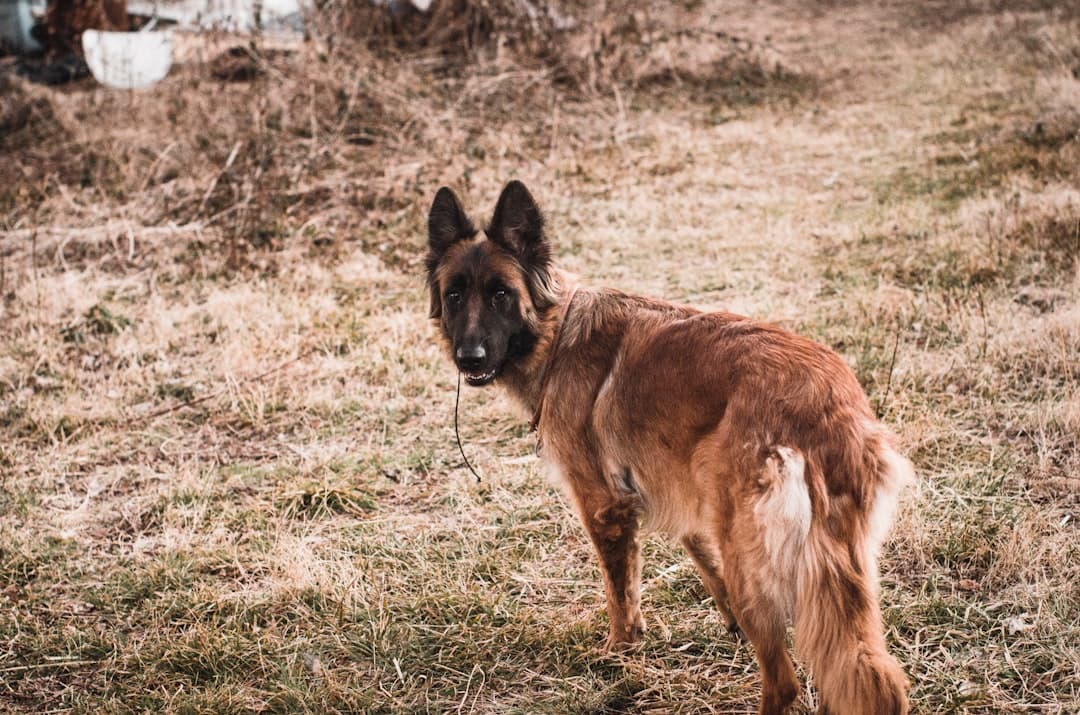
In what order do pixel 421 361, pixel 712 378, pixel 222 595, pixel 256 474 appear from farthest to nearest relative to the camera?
1. pixel 421 361
2. pixel 256 474
3. pixel 222 595
4. pixel 712 378

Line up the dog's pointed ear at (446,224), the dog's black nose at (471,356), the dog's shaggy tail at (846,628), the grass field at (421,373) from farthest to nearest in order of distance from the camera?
the dog's pointed ear at (446,224)
the dog's black nose at (471,356)
the grass field at (421,373)
the dog's shaggy tail at (846,628)

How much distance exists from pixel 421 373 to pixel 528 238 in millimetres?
2306

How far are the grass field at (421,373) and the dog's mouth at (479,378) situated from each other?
2.92 ft

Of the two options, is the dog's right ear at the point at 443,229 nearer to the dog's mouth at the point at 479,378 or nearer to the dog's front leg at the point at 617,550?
the dog's mouth at the point at 479,378

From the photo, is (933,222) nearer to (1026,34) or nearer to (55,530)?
(55,530)

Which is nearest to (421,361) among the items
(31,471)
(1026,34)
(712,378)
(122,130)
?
(31,471)

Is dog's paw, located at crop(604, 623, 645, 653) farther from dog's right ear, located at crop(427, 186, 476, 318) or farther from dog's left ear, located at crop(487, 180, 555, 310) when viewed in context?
dog's right ear, located at crop(427, 186, 476, 318)

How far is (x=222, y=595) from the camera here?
380 centimetres

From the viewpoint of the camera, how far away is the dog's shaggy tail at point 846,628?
2320 millimetres

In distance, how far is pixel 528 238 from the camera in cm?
373

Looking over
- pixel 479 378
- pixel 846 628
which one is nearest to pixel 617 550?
Answer: pixel 479 378

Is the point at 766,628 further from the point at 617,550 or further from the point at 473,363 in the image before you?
the point at 473,363

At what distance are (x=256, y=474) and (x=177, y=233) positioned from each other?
180 inches

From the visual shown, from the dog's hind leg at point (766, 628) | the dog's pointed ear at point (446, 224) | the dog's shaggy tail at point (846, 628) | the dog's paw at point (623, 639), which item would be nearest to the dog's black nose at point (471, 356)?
the dog's pointed ear at point (446, 224)
